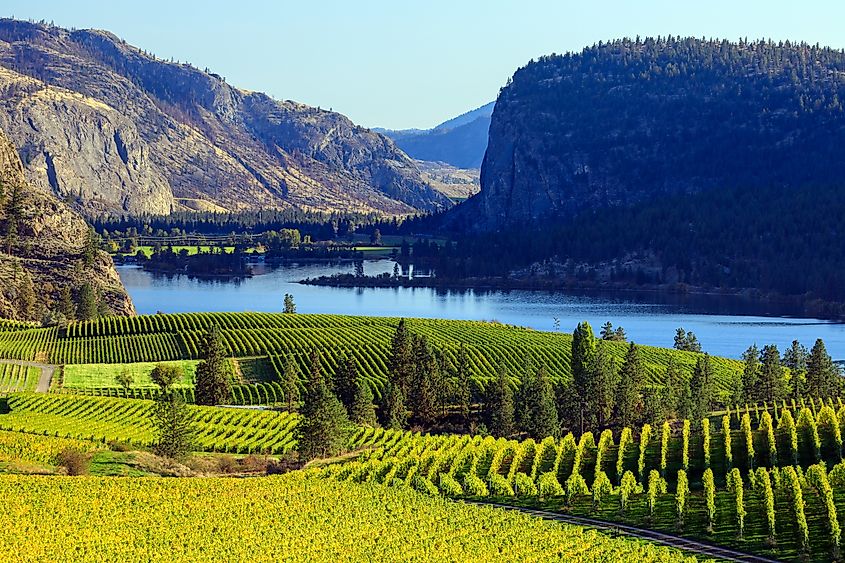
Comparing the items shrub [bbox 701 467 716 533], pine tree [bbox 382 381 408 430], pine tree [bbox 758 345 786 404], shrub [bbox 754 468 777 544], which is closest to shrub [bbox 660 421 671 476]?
shrub [bbox 701 467 716 533]

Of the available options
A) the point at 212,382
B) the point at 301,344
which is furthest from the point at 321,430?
the point at 301,344

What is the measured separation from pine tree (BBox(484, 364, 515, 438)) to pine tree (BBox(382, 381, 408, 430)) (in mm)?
7984

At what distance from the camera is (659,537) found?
2164 inches

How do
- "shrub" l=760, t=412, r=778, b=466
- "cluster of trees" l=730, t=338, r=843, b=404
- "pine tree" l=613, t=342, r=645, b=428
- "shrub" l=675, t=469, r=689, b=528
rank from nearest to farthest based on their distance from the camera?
"shrub" l=675, t=469, r=689, b=528 → "shrub" l=760, t=412, r=778, b=466 → "pine tree" l=613, t=342, r=645, b=428 → "cluster of trees" l=730, t=338, r=843, b=404

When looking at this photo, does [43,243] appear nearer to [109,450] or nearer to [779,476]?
[109,450]

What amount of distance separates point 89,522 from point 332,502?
43.8 ft

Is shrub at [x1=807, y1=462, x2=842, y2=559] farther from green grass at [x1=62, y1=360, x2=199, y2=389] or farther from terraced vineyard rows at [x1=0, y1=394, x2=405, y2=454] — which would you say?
green grass at [x1=62, y1=360, x2=199, y2=389]

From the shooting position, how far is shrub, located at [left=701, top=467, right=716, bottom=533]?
181 feet

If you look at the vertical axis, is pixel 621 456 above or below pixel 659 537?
above

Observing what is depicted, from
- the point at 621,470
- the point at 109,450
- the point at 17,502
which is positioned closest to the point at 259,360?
the point at 109,450

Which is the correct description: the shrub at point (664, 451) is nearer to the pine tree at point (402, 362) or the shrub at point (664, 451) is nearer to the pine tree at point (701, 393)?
the pine tree at point (701, 393)

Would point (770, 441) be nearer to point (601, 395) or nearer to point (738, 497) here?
point (738, 497)

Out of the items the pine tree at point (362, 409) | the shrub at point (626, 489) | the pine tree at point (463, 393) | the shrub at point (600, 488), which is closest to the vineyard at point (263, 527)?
the shrub at point (626, 489)

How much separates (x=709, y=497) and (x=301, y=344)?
86510 mm
